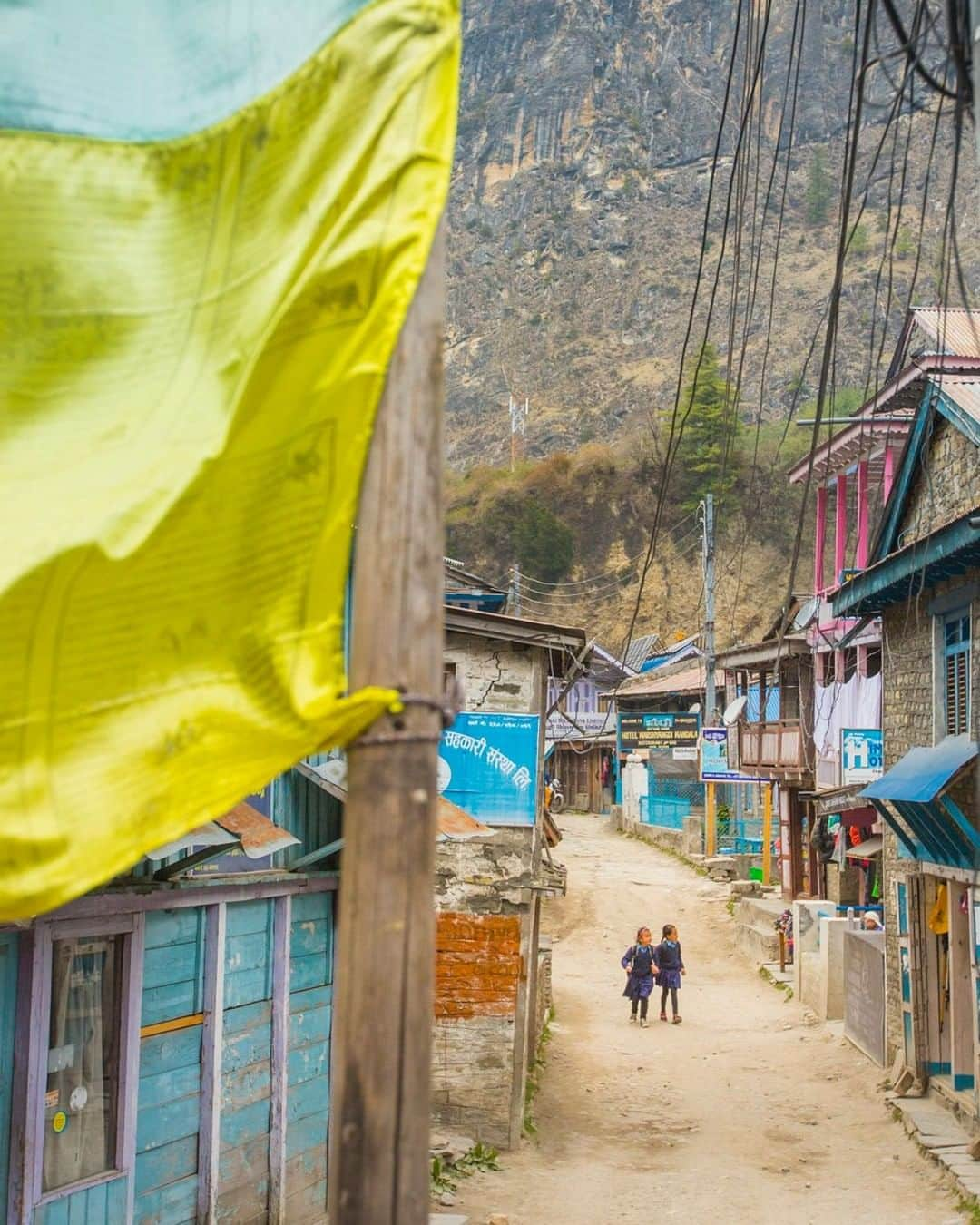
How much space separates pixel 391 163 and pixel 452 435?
96753 mm

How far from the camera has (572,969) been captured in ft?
86.6

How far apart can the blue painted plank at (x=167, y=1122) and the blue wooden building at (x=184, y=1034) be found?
0.01 meters

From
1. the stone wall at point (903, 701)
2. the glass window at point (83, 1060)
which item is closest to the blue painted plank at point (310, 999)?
the glass window at point (83, 1060)

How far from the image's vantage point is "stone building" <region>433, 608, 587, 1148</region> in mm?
14273

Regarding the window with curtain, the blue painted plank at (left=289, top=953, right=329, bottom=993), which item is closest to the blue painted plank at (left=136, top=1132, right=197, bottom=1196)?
the blue painted plank at (left=289, top=953, right=329, bottom=993)

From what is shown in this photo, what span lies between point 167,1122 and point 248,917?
1.52 m

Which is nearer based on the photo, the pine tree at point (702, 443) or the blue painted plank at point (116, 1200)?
the blue painted plank at point (116, 1200)

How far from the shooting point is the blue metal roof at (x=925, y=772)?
45.5 ft

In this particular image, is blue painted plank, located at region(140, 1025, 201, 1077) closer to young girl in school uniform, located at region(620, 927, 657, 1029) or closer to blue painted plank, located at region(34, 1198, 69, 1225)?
blue painted plank, located at region(34, 1198, 69, 1225)

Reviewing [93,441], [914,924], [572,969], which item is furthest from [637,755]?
[93,441]

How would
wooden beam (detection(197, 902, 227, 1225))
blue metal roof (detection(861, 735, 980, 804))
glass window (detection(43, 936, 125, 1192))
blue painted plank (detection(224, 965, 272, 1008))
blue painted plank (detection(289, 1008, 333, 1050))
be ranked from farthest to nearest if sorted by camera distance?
blue metal roof (detection(861, 735, 980, 804)), blue painted plank (detection(289, 1008, 333, 1050)), blue painted plank (detection(224, 965, 272, 1008)), wooden beam (detection(197, 902, 227, 1225)), glass window (detection(43, 936, 125, 1192))

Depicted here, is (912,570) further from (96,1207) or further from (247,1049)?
(96,1207)

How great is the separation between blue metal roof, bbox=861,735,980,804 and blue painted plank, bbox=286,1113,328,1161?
725 cm

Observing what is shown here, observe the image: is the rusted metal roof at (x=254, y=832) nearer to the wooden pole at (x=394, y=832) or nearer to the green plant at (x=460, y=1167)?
the wooden pole at (x=394, y=832)
